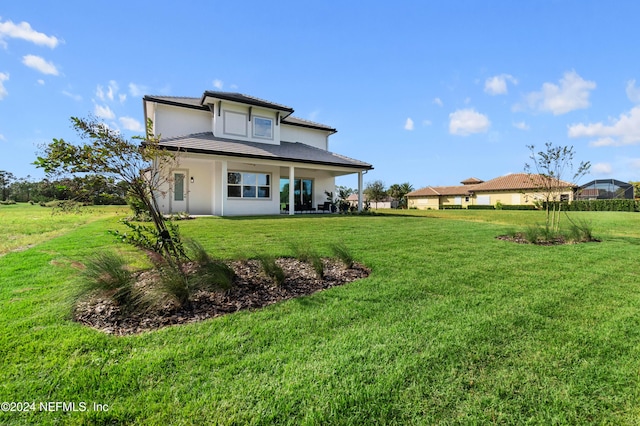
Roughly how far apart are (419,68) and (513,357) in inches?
650

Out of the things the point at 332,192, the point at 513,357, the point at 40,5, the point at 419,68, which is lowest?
the point at 513,357

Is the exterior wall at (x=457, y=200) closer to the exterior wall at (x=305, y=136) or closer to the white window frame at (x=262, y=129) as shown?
the exterior wall at (x=305, y=136)

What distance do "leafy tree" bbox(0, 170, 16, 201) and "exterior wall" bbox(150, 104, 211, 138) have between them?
62.3 m

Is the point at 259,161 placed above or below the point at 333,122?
below

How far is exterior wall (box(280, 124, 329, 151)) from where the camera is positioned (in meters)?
21.0

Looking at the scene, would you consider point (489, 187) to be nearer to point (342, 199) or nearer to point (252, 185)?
point (342, 199)

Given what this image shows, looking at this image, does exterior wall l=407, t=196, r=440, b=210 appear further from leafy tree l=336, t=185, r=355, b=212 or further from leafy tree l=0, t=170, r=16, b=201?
leafy tree l=0, t=170, r=16, b=201

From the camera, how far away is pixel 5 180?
55438 mm

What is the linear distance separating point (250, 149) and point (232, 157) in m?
1.66

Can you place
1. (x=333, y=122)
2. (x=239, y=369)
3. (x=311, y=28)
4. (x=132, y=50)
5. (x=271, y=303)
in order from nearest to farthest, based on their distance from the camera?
(x=239, y=369), (x=271, y=303), (x=132, y=50), (x=311, y=28), (x=333, y=122)

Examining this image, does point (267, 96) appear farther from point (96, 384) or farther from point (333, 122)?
point (96, 384)

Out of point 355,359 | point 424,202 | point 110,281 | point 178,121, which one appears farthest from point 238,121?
point 424,202

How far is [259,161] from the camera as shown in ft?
51.4

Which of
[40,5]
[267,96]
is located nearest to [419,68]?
[267,96]
